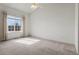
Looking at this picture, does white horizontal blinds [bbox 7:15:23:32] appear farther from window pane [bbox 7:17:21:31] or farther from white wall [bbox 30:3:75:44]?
white wall [bbox 30:3:75:44]

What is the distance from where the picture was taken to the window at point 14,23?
6.46 metres

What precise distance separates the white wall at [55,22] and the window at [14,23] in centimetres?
130

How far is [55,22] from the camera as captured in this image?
5.79 m

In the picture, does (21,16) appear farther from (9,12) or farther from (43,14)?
(43,14)

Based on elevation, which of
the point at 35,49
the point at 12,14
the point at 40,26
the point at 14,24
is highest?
the point at 12,14

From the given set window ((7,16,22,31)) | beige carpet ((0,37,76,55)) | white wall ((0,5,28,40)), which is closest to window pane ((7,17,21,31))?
window ((7,16,22,31))

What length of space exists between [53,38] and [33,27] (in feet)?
8.04

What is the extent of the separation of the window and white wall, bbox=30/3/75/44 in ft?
4.25

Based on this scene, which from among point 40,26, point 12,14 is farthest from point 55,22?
point 12,14

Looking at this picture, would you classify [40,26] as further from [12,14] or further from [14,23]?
[12,14]

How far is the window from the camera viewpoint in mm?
6465

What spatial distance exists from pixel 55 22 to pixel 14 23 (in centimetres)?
327

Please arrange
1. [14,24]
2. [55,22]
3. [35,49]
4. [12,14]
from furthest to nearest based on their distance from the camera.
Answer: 1. [14,24]
2. [12,14]
3. [55,22]
4. [35,49]

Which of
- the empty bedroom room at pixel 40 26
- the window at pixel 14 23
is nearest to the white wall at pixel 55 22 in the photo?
the empty bedroom room at pixel 40 26
